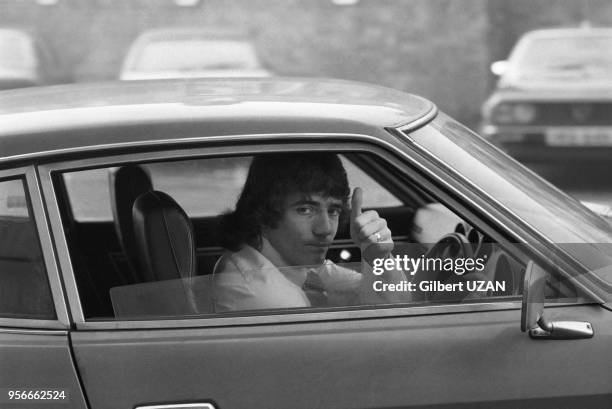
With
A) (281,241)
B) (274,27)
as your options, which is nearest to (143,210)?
(281,241)

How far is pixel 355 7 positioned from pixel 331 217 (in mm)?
17402

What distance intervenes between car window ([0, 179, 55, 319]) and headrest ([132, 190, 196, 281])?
322mm

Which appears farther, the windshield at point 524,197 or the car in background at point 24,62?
the car in background at point 24,62

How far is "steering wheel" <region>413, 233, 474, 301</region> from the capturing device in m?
2.51

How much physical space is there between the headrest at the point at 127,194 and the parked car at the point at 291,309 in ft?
1.52

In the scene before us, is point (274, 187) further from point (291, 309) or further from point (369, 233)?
point (291, 309)

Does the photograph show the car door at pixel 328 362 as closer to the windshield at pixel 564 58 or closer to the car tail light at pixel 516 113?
the car tail light at pixel 516 113

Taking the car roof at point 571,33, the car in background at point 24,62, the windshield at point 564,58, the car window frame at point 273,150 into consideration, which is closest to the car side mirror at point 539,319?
the car window frame at point 273,150

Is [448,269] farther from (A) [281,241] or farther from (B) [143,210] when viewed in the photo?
(B) [143,210]

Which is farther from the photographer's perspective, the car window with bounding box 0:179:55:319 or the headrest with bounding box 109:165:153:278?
the headrest with bounding box 109:165:153:278

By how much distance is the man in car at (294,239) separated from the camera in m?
2.55

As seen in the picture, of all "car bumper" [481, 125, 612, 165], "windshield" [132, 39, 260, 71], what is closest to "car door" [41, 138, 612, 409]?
"car bumper" [481, 125, 612, 165]

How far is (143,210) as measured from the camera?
2.86 metres

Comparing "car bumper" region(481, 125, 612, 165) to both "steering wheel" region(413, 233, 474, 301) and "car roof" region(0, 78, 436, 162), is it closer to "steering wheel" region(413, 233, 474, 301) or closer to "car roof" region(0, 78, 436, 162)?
"car roof" region(0, 78, 436, 162)
